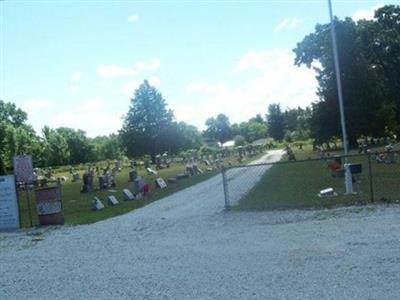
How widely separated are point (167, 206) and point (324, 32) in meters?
49.6

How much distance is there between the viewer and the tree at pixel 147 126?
291 feet

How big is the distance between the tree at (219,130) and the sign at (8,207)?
511ft

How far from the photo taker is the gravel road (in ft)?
22.8

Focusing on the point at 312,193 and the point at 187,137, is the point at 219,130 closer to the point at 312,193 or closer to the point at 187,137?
the point at 187,137

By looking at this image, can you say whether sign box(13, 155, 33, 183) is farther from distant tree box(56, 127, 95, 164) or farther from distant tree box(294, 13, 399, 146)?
distant tree box(56, 127, 95, 164)

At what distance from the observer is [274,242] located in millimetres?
10031

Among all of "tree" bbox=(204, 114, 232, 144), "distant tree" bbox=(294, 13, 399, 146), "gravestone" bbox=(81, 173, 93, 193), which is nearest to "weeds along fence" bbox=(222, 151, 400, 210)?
"gravestone" bbox=(81, 173, 93, 193)

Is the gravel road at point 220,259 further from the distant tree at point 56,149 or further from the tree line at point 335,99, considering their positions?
the distant tree at point 56,149

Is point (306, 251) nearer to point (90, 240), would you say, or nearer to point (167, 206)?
point (90, 240)

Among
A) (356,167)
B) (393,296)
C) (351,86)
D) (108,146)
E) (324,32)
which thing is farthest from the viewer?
(108,146)

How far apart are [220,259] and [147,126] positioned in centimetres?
8146

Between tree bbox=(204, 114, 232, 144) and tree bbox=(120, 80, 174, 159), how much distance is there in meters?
81.3

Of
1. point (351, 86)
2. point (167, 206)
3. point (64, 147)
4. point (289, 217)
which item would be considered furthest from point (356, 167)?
point (64, 147)

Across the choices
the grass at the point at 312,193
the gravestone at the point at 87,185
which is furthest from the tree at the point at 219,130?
the grass at the point at 312,193
